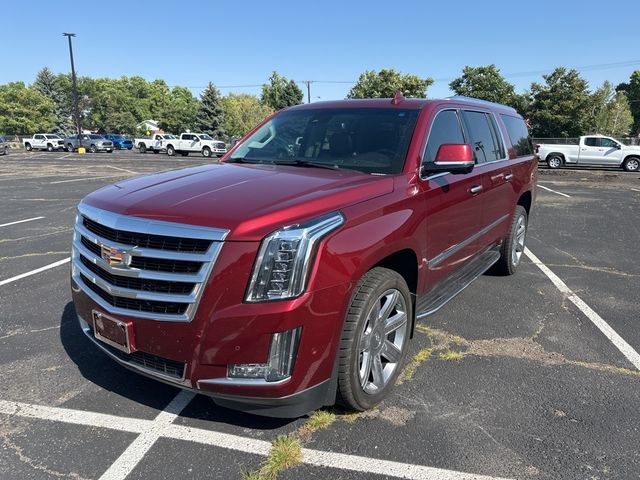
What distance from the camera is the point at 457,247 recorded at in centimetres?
407

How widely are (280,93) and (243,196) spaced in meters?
92.2

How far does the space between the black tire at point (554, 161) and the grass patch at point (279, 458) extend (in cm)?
2670

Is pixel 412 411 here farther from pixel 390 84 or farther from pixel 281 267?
pixel 390 84

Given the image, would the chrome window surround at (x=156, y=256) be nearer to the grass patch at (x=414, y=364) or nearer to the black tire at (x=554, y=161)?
the grass patch at (x=414, y=364)

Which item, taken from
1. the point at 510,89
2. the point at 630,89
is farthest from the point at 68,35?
the point at 630,89

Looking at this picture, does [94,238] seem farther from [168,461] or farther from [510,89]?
[510,89]

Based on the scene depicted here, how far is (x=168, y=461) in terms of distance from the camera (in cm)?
256

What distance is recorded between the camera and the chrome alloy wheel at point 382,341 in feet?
9.45

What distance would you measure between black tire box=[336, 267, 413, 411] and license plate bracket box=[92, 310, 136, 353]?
1.14 m

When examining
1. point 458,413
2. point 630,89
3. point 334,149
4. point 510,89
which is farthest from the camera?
point 630,89

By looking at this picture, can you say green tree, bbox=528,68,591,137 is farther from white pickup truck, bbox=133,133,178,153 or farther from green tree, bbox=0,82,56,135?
green tree, bbox=0,82,56,135

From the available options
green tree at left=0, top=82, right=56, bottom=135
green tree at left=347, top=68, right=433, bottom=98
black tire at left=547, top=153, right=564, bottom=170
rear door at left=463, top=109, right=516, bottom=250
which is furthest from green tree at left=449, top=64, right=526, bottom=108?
green tree at left=0, top=82, right=56, bottom=135

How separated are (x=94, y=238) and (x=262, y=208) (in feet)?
3.55

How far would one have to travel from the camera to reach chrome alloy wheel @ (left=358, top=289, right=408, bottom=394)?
2.88 metres
